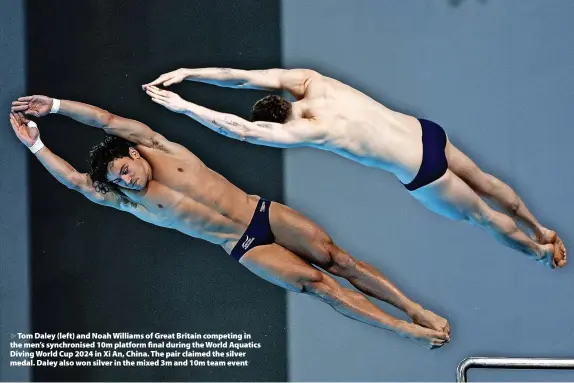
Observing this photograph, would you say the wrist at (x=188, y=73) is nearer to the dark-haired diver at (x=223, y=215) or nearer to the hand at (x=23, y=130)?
the dark-haired diver at (x=223, y=215)

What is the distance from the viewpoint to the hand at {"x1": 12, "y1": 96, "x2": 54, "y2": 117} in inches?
187

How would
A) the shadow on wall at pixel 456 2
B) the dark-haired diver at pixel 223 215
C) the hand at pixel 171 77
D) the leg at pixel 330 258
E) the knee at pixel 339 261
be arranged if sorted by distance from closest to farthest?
1. the hand at pixel 171 77
2. the dark-haired diver at pixel 223 215
3. the leg at pixel 330 258
4. the knee at pixel 339 261
5. the shadow on wall at pixel 456 2

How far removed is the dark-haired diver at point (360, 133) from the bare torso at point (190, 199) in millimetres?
583

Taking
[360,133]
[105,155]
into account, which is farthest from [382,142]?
[105,155]

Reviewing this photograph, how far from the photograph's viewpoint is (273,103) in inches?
164

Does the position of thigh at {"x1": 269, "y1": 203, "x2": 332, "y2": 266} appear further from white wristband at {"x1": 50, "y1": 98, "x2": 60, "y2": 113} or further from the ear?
white wristband at {"x1": 50, "y1": 98, "x2": 60, "y2": 113}

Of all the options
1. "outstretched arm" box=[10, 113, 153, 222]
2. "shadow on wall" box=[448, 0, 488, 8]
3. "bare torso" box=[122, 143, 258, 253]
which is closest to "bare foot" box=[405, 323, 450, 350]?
"bare torso" box=[122, 143, 258, 253]

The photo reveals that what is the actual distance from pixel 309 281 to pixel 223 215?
1.99 ft

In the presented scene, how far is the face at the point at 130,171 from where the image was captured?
4.52 metres

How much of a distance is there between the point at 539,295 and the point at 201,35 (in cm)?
270

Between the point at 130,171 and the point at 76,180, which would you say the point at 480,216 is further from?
the point at 76,180

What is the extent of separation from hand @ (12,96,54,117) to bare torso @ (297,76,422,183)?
146 centimetres

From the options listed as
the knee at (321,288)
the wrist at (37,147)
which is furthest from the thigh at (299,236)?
the wrist at (37,147)

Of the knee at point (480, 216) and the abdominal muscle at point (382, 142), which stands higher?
the abdominal muscle at point (382, 142)
